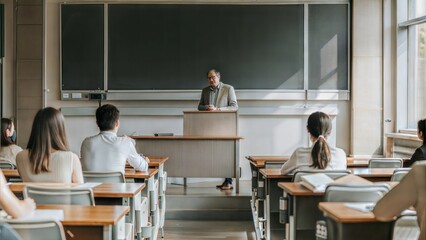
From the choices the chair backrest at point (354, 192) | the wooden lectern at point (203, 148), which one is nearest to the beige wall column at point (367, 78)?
the wooden lectern at point (203, 148)

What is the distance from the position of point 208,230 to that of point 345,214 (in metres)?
3.41

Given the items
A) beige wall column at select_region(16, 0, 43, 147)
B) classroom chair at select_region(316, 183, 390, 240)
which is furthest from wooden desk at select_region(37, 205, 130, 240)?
beige wall column at select_region(16, 0, 43, 147)

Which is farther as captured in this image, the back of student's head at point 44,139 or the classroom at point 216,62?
the classroom at point 216,62

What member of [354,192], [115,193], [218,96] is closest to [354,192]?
[354,192]

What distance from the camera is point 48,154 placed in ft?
10.0

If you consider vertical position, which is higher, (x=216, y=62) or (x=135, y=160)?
(x=216, y=62)

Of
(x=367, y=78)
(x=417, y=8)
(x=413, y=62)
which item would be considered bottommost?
(x=367, y=78)

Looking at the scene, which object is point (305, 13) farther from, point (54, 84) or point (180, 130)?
point (54, 84)

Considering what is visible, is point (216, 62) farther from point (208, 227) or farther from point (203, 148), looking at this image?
point (208, 227)

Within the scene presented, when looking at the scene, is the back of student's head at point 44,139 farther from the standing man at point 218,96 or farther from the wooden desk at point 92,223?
the standing man at point 218,96

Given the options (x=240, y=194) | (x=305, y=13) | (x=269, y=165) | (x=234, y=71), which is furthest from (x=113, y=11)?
(x=269, y=165)

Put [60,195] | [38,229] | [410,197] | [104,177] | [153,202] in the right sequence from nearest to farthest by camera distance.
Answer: [410,197] < [38,229] < [60,195] < [104,177] < [153,202]

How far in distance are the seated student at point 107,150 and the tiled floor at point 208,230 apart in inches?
57.4

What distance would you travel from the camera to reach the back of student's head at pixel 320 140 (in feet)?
12.2
